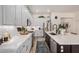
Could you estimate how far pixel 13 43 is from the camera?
3.38ft

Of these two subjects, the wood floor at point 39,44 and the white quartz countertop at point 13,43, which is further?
the wood floor at point 39,44

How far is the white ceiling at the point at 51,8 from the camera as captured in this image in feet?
3.17

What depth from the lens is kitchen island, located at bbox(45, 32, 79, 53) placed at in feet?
3.34

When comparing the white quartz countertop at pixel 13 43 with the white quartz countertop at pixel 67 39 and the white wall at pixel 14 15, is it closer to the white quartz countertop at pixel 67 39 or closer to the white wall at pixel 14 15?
the white wall at pixel 14 15

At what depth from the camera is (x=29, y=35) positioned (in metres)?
1.11

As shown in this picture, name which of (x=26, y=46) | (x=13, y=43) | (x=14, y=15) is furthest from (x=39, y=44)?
(x=14, y=15)

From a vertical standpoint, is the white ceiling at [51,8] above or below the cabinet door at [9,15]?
above

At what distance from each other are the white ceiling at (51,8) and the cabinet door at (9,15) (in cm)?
18

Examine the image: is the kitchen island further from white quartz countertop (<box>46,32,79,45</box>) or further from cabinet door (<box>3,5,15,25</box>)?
cabinet door (<box>3,5,15,25</box>)

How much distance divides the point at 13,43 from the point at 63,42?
1.64 feet

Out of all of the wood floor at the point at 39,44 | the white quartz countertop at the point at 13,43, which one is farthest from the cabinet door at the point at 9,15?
the wood floor at the point at 39,44

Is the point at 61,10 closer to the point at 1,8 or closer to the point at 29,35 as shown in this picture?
the point at 29,35

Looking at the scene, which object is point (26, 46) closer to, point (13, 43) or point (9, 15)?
point (13, 43)
